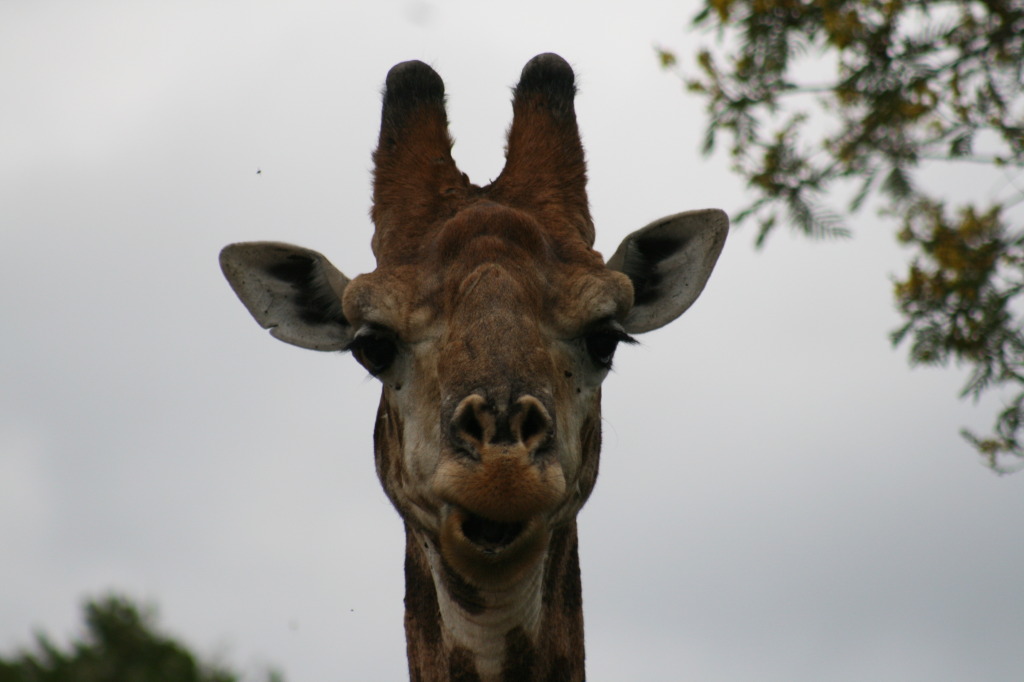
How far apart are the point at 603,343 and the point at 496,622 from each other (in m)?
1.50

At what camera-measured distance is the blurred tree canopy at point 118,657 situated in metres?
11.4

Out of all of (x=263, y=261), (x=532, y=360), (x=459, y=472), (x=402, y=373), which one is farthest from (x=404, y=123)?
(x=459, y=472)

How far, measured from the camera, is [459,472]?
4.89 m

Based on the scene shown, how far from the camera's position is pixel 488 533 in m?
5.16

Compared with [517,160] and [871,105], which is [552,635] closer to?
[517,160]

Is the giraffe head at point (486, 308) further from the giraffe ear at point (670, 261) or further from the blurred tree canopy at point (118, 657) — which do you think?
the blurred tree canopy at point (118, 657)

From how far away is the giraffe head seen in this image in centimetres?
497

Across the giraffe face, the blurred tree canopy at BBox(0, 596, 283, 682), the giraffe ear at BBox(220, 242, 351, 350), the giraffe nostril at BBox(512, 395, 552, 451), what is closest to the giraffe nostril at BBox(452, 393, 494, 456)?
the giraffe face

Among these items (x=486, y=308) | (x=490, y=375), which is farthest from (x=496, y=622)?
(x=486, y=308)

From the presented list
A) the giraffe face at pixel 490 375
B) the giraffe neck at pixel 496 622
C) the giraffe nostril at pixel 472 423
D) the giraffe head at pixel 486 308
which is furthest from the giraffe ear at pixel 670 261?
the giraffe nostril at pixel 472 423

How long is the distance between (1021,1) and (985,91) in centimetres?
49

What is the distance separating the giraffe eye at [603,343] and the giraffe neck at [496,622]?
38.8 inches

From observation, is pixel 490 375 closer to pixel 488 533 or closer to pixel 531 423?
pixel 531 423

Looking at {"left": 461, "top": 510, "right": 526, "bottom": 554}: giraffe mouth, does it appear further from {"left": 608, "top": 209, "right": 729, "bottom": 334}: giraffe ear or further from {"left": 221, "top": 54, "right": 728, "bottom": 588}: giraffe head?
{"left": 608, "top": 209, "right": 729, "bottom": 334}: giraffe ear
